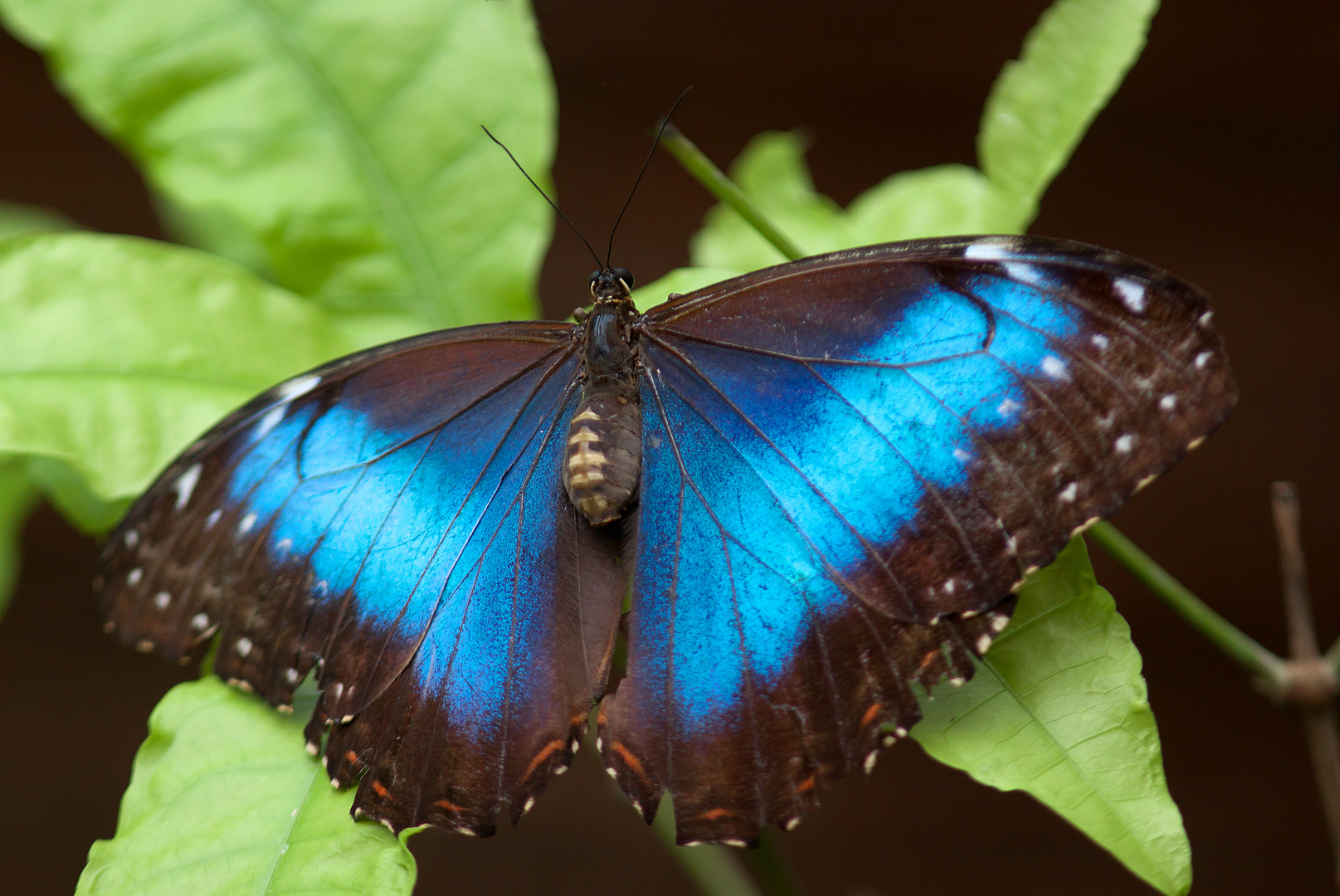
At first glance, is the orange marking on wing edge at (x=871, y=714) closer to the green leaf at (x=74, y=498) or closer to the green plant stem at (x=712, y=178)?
the green plant stem at (x=712, y=178)

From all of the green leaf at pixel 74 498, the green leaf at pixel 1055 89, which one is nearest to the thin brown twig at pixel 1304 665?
the green leaf at pixel 1055 89

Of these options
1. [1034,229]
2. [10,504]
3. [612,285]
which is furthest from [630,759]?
[1034,229]

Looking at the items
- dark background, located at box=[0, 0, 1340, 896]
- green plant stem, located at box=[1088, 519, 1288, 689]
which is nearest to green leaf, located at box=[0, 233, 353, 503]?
green plant stem, located at box=[1088, 519, 1288, 689]

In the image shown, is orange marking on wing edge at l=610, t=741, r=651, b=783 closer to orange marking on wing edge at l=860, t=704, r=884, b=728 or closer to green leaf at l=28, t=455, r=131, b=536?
orange marking on wing edge at l=860, t=704, r=884, b=728

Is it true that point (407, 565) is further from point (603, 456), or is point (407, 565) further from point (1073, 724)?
point (1073, 724)

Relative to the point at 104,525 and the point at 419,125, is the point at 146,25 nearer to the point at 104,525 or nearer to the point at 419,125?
the point at 419,125

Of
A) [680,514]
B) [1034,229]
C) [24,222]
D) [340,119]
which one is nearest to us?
[680,514]

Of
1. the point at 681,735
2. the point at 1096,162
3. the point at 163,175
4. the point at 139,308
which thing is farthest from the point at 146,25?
the point at 1096,162
